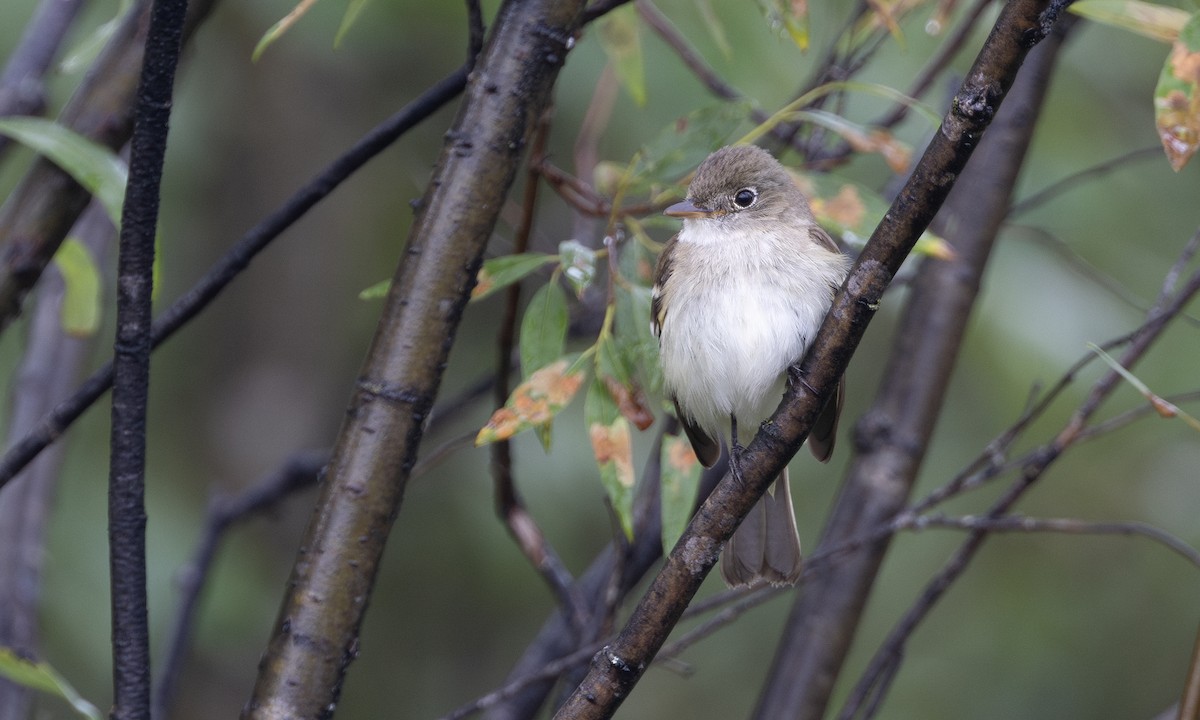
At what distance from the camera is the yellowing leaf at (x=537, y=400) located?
2172 millimetres

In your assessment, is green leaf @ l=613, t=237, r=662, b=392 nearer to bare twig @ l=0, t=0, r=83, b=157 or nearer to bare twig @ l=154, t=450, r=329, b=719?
bare twig @ l=154, t=450, r=329, b=719

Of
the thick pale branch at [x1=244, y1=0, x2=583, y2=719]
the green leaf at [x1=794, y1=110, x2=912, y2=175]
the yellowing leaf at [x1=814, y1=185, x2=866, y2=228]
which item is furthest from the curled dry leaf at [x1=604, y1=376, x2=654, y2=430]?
the green leaf at [x1=794, y1=110, x2=912, y2=175]

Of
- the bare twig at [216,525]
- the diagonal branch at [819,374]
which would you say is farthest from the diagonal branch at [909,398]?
the bare twig at [216,525]

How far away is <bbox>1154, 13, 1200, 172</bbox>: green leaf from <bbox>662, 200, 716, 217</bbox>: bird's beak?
3.70 feet

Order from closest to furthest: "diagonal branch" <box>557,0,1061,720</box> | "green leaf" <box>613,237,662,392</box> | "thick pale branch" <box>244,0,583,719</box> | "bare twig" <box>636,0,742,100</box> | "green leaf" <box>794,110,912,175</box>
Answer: "diagonal branch" <box>557,0,1061,720</box> → "thick pale branch" <box>244,0,583,719</box> → "green leaf" <box>613,237,662,392</box> → "green leaf" <box>794,110,912,175</box> → "bare twig" <box>636,0,742,100</box>

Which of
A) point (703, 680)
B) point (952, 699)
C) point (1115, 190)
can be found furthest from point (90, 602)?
point (1115, 190)

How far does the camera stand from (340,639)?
6.50 ft

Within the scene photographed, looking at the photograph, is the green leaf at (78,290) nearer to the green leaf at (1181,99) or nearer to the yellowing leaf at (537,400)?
the yellowing leaf at (537,400)

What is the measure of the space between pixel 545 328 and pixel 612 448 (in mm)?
331

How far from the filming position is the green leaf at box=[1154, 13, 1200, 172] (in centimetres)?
205

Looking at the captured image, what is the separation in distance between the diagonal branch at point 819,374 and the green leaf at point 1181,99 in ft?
2.02

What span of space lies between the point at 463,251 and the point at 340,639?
2.27ft

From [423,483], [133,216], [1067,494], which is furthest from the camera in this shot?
[423,483]

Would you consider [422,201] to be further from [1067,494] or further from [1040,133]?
[1067,494]
